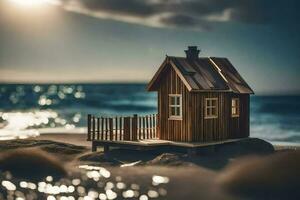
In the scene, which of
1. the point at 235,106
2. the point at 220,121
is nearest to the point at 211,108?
the point at 220,121

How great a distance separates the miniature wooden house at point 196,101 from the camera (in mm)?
32250

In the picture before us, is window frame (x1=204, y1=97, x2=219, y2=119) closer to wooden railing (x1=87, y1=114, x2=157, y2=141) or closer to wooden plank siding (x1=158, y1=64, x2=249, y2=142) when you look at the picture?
wooden plank siding (x1=158, y1=64, x2=249, y2=142)

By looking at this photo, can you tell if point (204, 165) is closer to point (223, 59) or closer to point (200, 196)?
point (200, 196)

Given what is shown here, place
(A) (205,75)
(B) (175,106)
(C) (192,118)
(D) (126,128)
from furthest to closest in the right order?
(A) (205,75)
(D) (126,128)
(B) (175,106)
(C) (192,118)

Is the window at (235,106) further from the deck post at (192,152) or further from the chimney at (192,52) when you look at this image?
the deck post at (192,152)

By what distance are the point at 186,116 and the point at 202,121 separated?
36.1 inches

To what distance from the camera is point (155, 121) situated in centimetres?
3522

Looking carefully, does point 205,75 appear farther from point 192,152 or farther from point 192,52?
point 192,152

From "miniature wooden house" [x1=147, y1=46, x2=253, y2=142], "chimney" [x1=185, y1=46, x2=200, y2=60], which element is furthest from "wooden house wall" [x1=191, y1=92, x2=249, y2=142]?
"chimney" [x1=185, y1=46, x2=200, y2=60]

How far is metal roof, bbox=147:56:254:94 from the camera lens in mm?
32438

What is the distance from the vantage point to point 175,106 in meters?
32.8

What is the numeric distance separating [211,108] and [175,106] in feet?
6.29

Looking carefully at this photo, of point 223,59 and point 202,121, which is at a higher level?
point 223,59

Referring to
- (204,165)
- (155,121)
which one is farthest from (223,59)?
(204,165)
